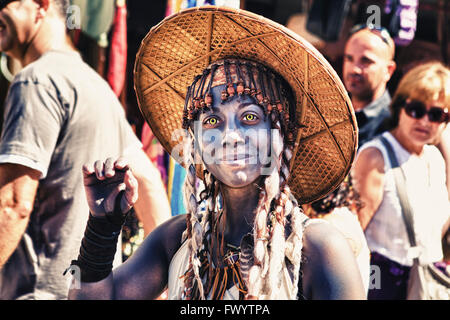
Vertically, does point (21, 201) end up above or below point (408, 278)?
above

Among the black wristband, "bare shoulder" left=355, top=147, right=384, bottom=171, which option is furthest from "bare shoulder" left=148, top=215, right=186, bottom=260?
"bare shoulder" left=355, top=147, right=384, bottom=171

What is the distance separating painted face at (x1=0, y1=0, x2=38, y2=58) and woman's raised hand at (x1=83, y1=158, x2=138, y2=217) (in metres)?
1.53

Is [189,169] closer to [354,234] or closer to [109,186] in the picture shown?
[109,186]

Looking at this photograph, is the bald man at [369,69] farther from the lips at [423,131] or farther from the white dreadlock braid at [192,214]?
the white dreadlock braid at [192,214]

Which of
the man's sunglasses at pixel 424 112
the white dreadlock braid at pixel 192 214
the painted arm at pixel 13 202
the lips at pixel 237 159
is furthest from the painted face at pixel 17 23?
the man's sunglasses at pixel 424 112

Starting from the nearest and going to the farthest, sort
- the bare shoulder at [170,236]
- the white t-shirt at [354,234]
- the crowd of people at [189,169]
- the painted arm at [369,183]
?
the crowd of people at [189,169]
the bare shoulder at [170,236]
the white t-shirt at [354,234]
the painted arm at [369,183]

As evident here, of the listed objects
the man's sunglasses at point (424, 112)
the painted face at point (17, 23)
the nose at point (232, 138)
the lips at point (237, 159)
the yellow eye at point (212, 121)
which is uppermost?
the painted face at point (17, 23)

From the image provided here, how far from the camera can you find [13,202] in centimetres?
268

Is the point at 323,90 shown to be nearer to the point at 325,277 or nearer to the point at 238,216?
the point at 238,216

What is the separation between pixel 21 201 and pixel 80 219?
0.30m

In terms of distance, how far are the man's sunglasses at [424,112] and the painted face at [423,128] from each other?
0.05 ft

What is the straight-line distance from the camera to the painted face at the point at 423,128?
3.79 metres
